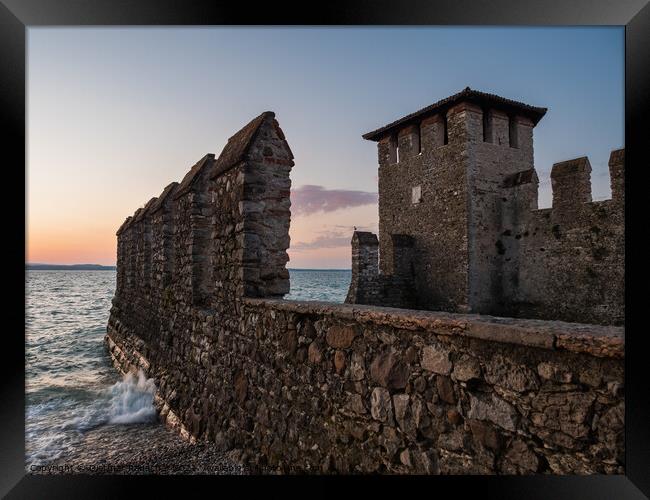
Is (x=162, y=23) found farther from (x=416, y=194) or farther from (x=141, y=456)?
(x=416, y=194)

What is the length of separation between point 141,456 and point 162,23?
4.90 meters

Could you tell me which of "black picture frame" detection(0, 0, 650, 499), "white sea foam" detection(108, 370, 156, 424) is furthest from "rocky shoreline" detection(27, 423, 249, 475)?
"black picture frame" detection(0, 0, 650, 499)

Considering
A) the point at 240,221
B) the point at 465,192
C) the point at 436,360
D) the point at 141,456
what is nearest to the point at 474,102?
the point at 465,192

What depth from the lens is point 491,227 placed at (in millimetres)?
13953

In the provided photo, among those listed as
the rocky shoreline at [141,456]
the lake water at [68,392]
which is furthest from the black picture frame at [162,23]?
the rocky shoreline at [141,456]

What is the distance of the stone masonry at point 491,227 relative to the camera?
11.4 metres

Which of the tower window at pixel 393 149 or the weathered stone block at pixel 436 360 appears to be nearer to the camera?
the weathered stone block at pixel 436 360

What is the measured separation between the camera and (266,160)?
460 centimetres

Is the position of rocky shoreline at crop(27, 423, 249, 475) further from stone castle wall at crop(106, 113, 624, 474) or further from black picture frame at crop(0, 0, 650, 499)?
black picture frame at crop(0, 0, 650, 499)

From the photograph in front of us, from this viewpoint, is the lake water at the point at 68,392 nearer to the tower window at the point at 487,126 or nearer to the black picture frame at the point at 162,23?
the black picture frame at the point at 162,23

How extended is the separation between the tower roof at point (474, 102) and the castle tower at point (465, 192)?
0.12 ft

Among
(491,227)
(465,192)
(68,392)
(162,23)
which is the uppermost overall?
(465,192)

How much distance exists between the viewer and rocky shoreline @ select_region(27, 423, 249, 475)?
14.8ft

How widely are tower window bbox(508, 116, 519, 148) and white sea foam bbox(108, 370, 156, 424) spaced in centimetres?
1404
